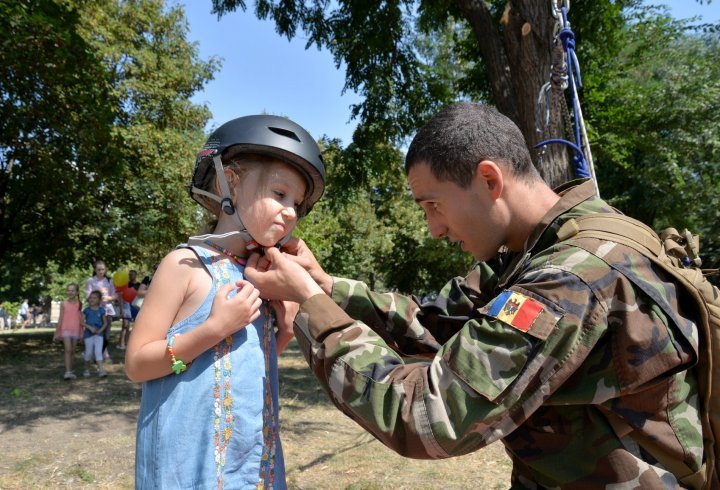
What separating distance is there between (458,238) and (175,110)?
20203 millimetres

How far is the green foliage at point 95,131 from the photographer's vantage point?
11085mm

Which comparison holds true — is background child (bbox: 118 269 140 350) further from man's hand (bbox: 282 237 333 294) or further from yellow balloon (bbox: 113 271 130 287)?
man's hand (bbox: 282 237 333 294)

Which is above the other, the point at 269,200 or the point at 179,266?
the point at 269,200

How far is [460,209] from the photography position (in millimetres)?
2047

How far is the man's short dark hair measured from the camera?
1.97 meters

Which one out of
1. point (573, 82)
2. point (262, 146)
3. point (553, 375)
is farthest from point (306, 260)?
point (573, 82)

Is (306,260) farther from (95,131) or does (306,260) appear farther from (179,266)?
(95,131)

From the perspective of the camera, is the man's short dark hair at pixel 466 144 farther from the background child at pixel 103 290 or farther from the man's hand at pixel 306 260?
the background child at pixel 103 290

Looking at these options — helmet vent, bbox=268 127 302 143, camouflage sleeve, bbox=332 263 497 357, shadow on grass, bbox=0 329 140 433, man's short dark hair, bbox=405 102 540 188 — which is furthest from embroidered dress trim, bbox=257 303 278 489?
shadow on grass, bbox=0 329 140 433

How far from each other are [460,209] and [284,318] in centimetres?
88

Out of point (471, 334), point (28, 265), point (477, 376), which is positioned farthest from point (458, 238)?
point (28, 265)

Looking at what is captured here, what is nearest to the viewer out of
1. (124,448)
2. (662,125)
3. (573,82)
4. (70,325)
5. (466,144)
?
(466,144)

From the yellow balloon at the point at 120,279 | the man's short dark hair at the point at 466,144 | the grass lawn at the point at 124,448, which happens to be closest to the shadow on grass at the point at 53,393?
the grass lawn at the point at 124,448

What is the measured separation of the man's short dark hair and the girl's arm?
32.9 inches
